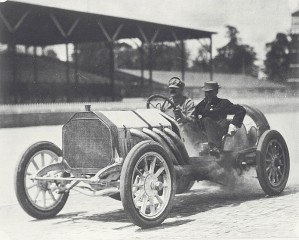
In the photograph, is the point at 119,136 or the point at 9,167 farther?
the point at 9,167

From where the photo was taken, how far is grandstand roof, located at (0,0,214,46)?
24.1 meters

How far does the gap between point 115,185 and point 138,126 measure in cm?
79

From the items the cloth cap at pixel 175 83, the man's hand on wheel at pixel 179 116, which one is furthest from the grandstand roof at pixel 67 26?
the man's hand on wheel at pixel 179 116

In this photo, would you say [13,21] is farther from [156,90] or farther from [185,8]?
[185,8]

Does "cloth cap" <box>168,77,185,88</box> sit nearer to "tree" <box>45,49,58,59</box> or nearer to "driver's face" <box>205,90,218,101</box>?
"driver's face" <box>205,90,218,101</box>

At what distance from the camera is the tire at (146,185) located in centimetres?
514

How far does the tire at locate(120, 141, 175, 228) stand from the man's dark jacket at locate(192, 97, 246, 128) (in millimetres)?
1438

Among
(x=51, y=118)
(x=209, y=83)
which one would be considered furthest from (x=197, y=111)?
(x=51, y=118)

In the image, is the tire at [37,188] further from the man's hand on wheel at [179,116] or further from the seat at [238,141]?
the seat at [238,141]

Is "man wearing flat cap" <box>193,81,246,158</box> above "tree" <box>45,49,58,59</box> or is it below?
below

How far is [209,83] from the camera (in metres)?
7.02

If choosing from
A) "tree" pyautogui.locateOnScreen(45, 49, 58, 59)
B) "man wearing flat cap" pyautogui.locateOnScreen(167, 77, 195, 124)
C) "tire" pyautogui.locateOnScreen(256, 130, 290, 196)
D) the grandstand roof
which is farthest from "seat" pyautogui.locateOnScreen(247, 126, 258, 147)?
"tree" pyautogui.locateOnScreen(45, 49, 58, 59)

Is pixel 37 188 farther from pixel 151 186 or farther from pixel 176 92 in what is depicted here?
pixel 176 92

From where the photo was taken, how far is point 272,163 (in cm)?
721
